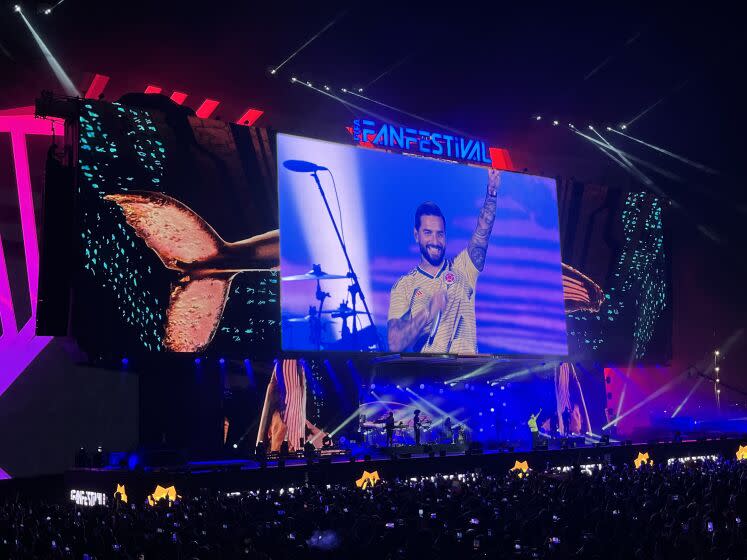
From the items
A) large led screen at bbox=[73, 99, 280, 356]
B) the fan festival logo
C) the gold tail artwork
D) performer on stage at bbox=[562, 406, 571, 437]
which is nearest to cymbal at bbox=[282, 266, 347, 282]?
large led screen at bbox=[73, 99, 280, 356]

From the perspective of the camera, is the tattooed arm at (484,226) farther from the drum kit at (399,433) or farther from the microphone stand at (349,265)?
the drum kit at (399,433)

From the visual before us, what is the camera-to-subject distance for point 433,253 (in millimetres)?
26500

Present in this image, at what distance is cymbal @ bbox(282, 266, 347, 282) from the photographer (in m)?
24.0

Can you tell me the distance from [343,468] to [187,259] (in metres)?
7.78

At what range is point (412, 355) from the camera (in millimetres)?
25547

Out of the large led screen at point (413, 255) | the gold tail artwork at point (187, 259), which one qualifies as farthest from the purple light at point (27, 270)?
Result: the large led screen at point (413, 255)

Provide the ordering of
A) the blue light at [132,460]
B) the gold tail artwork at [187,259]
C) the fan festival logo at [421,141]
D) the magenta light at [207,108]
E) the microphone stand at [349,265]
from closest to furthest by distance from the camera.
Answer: the blue light at [132,460]
the gold tail artwork at [187,259]
the microphone stand at [349,265]
the magenta light at [207,108]
the fan festival logo at [421,141]

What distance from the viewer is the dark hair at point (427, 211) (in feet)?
86.9

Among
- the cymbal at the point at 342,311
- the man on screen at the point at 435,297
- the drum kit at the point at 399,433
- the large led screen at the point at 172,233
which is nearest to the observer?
the large led screen at the point at 172,233

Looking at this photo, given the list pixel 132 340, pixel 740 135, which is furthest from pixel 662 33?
pixel 132 340

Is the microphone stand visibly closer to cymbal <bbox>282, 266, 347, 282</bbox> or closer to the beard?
cymbal <bbox>282, 266, 347, 282</bbox>

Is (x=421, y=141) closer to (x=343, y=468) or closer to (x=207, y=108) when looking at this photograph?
(x=207, y=108)

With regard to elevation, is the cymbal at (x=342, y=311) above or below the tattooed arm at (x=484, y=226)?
below

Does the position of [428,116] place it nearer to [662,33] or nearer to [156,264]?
[662,33]
